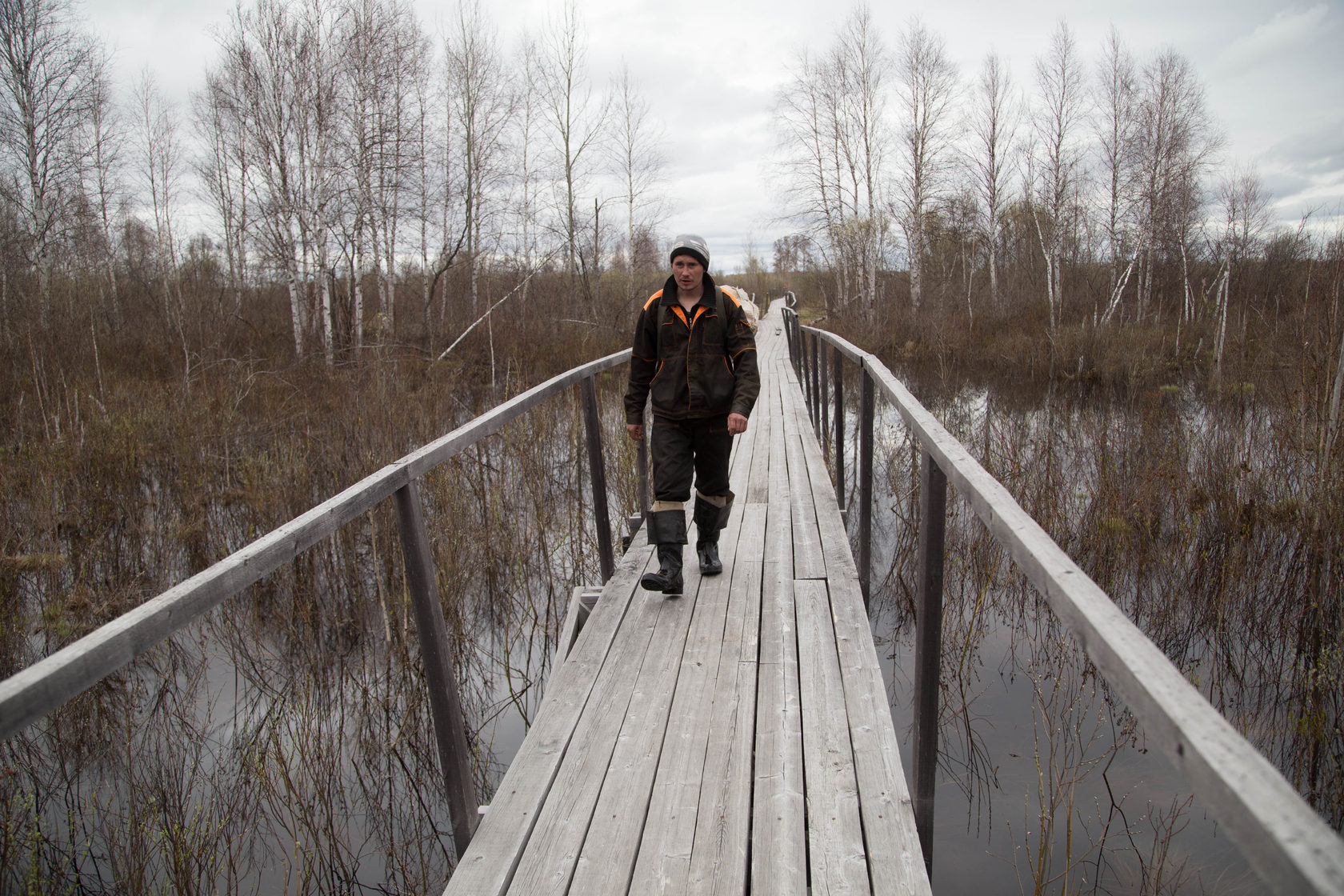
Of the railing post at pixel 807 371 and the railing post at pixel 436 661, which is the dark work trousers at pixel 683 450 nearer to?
the railing post at pixel 436 661

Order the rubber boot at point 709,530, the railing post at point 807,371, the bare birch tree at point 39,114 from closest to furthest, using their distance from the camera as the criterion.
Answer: the rubber boot at point 709,530 → the railing post at point 807,371 → the bare birch tree at point 39,114

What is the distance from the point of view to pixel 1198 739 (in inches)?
31.9

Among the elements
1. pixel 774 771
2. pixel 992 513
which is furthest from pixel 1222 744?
pixel 774 771

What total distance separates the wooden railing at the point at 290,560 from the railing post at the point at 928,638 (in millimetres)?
1329

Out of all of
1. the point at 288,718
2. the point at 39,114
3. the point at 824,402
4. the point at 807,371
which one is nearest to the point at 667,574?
the point at 288,718

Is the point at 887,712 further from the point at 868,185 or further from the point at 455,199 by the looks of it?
the point at 868,185

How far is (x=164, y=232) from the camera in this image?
95.8 feet

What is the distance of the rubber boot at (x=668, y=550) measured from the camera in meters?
3.65

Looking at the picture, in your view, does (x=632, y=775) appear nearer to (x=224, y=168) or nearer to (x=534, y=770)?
(x=534, y=770)

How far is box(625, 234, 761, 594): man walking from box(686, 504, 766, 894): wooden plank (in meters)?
0.43

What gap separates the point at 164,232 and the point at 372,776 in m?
32.3

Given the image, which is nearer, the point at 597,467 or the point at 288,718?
the point at 288,718

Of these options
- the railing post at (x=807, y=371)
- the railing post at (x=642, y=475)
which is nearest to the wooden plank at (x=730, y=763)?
the railing post at (x=642, y=475)

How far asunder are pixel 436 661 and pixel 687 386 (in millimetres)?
1714
